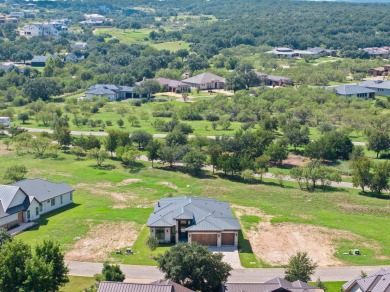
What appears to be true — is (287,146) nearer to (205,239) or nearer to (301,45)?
(205,239)

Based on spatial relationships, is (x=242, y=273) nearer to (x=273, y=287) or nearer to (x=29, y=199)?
(x=273, y=287)

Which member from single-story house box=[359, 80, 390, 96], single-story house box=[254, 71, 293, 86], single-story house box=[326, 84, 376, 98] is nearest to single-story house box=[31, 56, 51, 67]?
single-story house box=[254, 71, 293, 86]

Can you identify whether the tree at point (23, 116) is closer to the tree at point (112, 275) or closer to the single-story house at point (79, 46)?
the tree at point (112, 275)

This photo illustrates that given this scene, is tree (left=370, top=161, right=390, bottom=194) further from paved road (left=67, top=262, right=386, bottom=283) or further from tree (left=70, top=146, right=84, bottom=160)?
tree (left=70, top=146, right=84, bottom=160)

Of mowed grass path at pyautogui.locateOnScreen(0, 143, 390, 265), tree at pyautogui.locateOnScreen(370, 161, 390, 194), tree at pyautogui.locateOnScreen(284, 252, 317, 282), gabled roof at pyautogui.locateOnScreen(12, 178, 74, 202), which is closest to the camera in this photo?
tree at pyautogui.locateOnScreen(284, 252, 317, 282)

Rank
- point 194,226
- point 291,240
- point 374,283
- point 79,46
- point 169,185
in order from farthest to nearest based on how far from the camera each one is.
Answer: point 79,46 → point 169,185 → point 291,240 → point 194,226 → point 374,283

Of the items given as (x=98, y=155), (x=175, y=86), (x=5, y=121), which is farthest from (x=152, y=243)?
(x=175, y=86)
